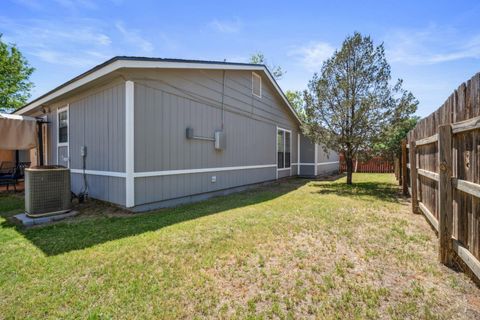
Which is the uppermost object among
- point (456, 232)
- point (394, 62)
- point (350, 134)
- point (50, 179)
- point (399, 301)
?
point (394, 62)

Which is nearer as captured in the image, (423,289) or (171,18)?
(423,289)

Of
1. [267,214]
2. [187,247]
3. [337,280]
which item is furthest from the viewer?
[267,214]

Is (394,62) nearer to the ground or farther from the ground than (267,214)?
farther from the ground

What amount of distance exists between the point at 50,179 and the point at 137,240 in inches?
105

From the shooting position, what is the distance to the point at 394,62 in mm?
9156

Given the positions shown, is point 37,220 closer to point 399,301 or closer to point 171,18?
point 399,301

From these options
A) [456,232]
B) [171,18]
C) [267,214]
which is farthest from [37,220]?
[171,18]

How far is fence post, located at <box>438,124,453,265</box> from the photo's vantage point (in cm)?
279

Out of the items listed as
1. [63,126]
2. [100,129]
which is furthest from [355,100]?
[63,126]

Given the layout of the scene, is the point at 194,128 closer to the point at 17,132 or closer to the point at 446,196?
the point at 446,196

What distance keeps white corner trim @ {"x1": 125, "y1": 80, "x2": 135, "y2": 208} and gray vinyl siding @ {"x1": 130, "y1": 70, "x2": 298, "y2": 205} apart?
104 millimetres

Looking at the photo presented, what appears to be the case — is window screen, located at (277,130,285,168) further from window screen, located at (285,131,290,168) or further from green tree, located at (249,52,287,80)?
green tree, located at (249,52,287,80)

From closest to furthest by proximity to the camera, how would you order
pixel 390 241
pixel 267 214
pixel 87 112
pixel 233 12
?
pixel 390 241 → pixel 267 214 → pixel 87 112 → pixel 233 12

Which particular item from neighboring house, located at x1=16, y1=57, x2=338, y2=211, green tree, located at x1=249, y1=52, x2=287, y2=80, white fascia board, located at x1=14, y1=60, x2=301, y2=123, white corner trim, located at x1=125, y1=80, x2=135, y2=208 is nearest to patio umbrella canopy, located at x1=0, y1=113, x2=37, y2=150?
neighboring house, located at x1=16, y1=57, x2=338, y2=211
